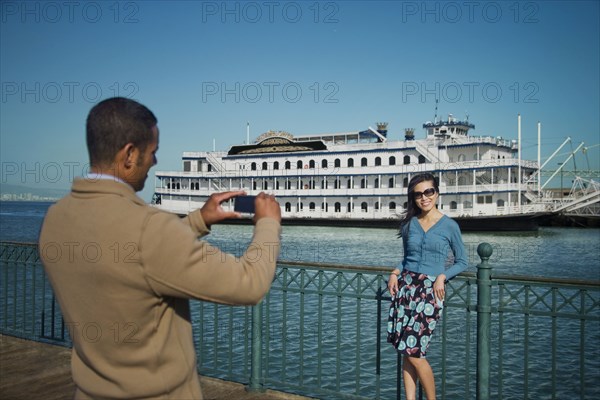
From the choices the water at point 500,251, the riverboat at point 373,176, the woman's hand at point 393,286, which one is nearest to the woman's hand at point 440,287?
the woman's hand at point 393,286

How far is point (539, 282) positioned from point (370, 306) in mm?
8521

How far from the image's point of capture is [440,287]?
329 cm

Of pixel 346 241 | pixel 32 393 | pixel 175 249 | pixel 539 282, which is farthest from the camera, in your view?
pixel 346 241

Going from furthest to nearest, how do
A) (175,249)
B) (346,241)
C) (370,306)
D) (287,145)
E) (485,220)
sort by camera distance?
1. (287,145)
2. (485,220)
3. (346,241)
4. (370,306)
5. (175,249)

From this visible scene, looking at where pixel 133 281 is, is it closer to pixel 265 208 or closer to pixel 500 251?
pixel 265 208

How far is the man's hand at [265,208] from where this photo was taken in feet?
4.56

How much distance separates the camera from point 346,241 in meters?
28.7

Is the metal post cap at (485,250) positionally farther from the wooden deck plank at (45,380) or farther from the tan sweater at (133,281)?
the tan sweater at (133,281)

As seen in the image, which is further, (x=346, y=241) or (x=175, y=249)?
(x=346, y=241)

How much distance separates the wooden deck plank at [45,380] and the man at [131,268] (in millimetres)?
2796

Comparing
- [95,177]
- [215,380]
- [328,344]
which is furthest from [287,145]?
[95,177]

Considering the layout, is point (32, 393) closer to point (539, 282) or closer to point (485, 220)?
point (539, 282)

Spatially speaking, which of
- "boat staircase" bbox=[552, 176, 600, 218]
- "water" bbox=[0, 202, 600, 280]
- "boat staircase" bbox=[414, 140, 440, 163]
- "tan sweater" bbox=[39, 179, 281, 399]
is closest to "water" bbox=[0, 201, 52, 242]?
"tan sweater" bbox=[39, 179, 281, 399]

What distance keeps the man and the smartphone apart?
33 mm
